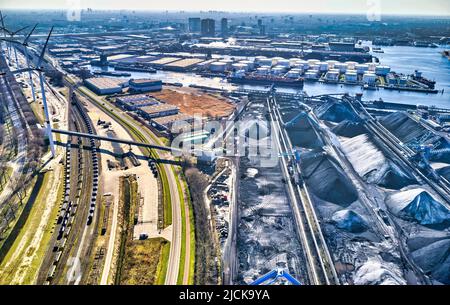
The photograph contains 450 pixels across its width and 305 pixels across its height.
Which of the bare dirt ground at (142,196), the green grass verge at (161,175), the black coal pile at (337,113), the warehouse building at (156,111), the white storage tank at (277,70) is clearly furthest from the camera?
the white storage tank at (277,70)

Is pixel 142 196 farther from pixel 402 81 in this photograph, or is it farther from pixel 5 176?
pixel 402 81

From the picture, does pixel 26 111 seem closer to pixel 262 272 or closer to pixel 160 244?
pixel 160 244

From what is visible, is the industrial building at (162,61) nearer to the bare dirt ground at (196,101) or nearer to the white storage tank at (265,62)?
the white storage tank at (265,62)

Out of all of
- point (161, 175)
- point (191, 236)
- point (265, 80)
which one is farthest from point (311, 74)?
point (191, 236)

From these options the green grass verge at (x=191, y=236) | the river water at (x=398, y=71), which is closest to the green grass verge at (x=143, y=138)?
the green grass verge at (x=191, y=236)

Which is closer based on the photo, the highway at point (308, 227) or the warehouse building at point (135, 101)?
the highway at point (308, 227)

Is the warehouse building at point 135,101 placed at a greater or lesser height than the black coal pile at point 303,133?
greater

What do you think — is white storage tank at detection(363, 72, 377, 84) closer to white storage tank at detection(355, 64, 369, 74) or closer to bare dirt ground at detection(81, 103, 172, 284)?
white storage tank at detection(355, 64, 369, 74)

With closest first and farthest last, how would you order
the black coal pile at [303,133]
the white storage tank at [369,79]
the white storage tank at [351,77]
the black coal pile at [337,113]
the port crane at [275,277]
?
the port crane at [275,277] → the black coal pile at [303,133] → the black coal pile at [337,113] → the white storage tank at [369,79] → the white storage tank at [351,77]
